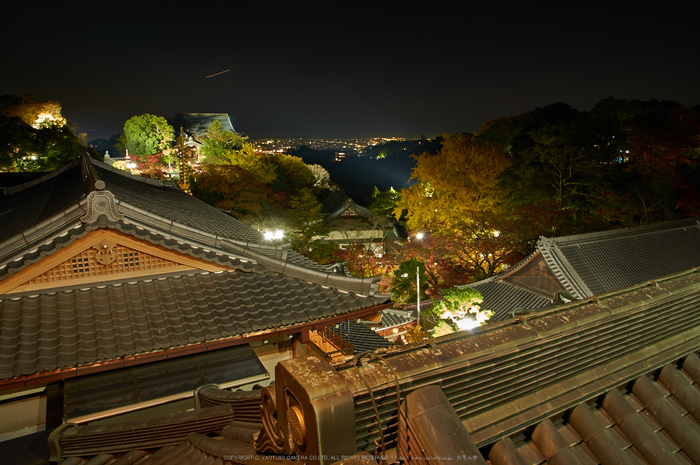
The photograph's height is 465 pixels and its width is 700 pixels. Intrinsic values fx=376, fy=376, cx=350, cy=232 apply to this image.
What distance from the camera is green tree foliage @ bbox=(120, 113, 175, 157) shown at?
4575cm

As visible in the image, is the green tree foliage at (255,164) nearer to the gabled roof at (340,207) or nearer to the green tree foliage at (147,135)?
the gabled roof at (340,207)

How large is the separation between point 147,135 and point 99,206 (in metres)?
48.0

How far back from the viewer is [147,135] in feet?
151

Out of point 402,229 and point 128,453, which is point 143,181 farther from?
point 402,229

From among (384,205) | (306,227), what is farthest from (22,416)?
(384,205)

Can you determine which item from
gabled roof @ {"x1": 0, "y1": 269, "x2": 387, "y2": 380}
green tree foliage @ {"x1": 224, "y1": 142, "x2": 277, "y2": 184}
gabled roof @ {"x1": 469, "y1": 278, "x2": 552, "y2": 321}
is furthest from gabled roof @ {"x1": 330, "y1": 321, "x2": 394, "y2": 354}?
green tree foliage @ {"x1": 224, "y1": 142, "x2": 277, "y2": 184}

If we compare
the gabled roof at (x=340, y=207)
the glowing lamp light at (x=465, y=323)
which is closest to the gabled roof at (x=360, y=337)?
the glowing lamp light at (x=465, y=323)

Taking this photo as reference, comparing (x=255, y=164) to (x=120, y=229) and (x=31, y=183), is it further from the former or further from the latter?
(x=120, y=229)

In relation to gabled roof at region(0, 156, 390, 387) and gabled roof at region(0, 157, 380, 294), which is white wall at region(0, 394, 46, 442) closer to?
gabled roof at region(0, 156, 390, 387)

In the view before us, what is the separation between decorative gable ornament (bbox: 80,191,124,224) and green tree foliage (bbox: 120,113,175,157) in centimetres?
4749

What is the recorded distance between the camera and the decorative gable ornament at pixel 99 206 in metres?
4.72

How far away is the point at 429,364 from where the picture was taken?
7.75ft

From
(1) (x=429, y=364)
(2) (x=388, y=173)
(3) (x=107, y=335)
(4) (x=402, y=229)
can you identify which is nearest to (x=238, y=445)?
(1) (x=429, y=364)

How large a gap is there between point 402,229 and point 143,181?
35.4 meters
